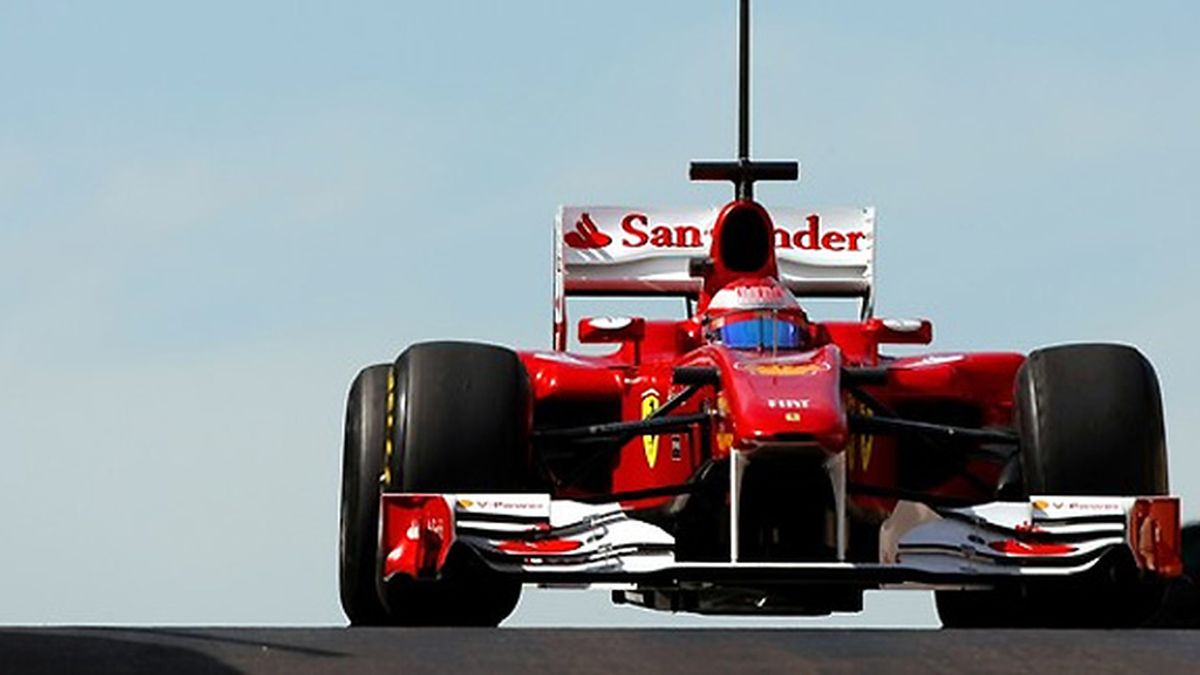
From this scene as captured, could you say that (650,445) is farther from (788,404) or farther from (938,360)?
(938,360)

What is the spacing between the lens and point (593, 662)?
284 inches

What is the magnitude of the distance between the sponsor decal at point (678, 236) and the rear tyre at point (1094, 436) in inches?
114

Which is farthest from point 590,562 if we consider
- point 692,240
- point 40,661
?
point 40,661

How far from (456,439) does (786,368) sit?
1410mm

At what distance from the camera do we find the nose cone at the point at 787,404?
11938mm

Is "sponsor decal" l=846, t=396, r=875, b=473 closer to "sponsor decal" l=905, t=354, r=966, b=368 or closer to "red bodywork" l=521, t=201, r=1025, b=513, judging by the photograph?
"red bodywork" l=521, t=201, r=1025, b=513

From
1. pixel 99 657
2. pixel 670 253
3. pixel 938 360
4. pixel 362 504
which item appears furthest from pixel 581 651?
pixel 670 253

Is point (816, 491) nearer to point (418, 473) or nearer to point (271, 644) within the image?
point (418, 473)

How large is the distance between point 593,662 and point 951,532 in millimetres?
5114

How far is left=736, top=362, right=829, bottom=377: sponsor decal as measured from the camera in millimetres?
12453

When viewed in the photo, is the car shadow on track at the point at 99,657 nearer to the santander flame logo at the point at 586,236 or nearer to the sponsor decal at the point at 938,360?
the sponsor decal at the point at 938,360

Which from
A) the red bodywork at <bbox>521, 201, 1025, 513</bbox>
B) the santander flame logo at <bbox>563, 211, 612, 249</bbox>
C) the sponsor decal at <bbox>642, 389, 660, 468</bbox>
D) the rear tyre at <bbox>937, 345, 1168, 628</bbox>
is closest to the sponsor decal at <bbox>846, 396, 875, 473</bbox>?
the red bodywork at <bbox>521, 201, 1025, 513</bbox>

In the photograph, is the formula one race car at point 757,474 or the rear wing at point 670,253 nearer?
the formula one race car at point 757,474

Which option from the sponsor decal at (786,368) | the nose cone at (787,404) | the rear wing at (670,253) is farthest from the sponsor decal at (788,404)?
the rear wing at (670,253)
